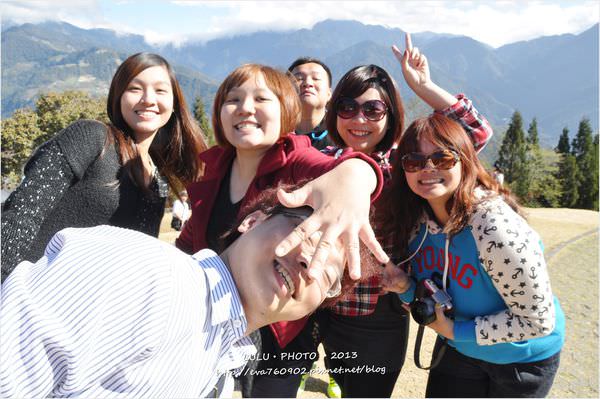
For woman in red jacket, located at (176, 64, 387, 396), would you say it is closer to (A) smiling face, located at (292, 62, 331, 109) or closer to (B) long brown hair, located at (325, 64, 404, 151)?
(B) long brown hair, located at (325, 64, 404, 151)

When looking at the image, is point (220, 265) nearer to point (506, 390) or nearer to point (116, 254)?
point (116, 254)

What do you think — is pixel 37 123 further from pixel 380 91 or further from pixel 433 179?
pixel 433 179

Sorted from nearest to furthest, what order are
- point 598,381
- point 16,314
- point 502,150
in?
point 16,314 < point 598,381 < point 502,150

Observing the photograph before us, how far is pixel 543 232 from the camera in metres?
11.4

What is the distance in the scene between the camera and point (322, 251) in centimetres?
115

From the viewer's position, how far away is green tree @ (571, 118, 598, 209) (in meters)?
36.0

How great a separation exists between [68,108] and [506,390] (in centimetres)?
3150

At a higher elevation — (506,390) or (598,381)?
(506,390)

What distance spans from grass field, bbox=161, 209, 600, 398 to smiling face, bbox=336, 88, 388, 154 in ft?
7.85

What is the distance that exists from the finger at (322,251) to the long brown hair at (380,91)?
5.91 feet

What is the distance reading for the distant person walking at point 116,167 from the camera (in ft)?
7.08

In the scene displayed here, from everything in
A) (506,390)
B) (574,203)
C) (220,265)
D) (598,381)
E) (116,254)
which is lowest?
(574,203)

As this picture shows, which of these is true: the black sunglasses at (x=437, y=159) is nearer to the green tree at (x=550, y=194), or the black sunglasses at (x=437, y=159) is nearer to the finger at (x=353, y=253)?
the finger at (x=353, y=253)

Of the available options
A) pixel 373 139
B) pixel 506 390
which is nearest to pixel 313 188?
pixel 373 139
